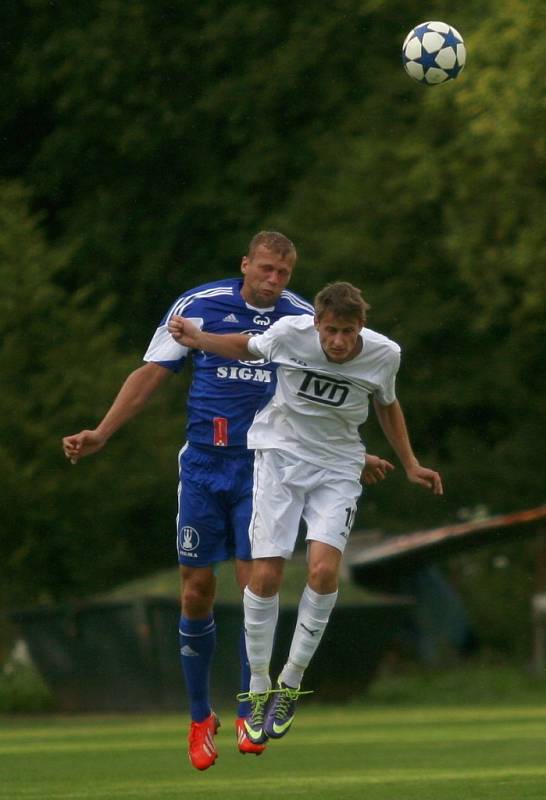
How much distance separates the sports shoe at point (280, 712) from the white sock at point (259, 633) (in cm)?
11

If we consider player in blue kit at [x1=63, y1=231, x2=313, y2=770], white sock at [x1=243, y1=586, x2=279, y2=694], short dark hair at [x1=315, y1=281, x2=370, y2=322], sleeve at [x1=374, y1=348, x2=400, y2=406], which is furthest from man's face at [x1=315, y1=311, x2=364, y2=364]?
white sock at [x1=243, y1=586, x2=279, y2=694]

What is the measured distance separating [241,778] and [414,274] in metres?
21.7

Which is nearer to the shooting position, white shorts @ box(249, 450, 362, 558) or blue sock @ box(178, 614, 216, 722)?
white shorts @ box(249, 450, 362, 558)

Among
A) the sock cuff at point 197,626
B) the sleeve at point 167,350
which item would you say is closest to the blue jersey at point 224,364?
the sleeve at point 167,350

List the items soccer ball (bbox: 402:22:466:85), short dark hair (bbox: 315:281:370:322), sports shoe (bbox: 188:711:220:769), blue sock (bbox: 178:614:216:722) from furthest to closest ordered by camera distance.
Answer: soccer ball (bbox: 402:22:466:85)
blue sock (bbox: 178:614:216:722)
sports shoe (bbox: 188:711:220:769)
short dark hair (bbox: 315:281:370:322)

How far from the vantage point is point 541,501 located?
3219 centimetres

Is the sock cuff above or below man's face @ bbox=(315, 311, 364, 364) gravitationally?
below

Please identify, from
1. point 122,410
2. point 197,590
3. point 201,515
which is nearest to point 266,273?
point 122,410

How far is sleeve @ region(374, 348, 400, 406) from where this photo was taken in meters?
9.48

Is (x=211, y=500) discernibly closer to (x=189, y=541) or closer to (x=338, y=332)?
(x=189, y=541)

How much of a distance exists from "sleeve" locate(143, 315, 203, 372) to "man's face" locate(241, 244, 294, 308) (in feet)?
1.14

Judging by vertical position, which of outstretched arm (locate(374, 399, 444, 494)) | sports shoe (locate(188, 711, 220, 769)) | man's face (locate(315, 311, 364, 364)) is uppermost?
man's face (locate(315, 311, 364, 364))

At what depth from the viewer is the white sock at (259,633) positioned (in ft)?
31.2

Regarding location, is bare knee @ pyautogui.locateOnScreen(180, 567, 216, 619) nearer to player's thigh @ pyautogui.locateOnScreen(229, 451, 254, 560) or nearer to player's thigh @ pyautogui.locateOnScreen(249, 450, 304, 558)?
player's thigh @ pyautogui.locateOnScreen(229, 451, 254, 560)
